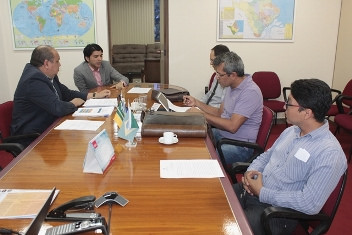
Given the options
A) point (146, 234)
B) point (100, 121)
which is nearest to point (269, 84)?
point (100, 121)

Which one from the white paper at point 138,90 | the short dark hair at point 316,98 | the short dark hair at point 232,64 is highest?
the short dark hair at point 232,64

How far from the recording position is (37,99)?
2715 millimetres

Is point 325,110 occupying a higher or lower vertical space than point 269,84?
higher

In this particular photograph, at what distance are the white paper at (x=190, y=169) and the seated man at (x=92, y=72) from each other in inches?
96.0

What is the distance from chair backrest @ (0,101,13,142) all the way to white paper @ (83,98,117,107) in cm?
64

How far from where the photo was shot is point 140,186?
152 centimetres

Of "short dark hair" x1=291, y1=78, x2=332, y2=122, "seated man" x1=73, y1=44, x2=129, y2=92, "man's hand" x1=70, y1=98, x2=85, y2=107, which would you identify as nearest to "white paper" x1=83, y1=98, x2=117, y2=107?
"man's hand" x1=70, y1=98, x2=85, y2=107

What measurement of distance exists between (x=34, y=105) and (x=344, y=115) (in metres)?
3.44

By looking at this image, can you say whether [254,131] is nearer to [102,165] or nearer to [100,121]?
[100,121]

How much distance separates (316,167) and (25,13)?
15.4 feet

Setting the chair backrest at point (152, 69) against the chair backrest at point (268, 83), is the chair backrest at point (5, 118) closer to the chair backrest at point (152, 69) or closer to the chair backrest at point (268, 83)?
the chair backrest at point (268, 83)

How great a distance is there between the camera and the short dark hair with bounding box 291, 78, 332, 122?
164 centimetres

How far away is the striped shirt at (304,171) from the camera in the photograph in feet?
4.97

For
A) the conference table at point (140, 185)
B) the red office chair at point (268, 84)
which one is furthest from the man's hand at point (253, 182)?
the red office chair at point (268, 84)
